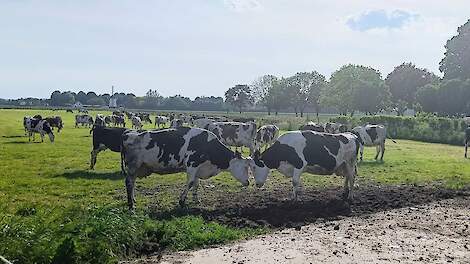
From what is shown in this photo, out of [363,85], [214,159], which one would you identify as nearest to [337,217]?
[214,159]

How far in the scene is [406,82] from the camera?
316 ft

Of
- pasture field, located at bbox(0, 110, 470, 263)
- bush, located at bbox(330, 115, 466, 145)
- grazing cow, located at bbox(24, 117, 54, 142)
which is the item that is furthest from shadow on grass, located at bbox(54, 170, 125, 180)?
bush, located at bbox(330, 115, 466, 145)

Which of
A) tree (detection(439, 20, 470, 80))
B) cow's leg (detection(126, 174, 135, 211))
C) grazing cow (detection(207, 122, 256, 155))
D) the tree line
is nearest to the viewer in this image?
cow's leg (detection(126, 174, 135, 211))

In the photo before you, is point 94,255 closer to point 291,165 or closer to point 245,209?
point 245,209

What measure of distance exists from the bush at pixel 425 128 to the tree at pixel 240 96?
63.5m

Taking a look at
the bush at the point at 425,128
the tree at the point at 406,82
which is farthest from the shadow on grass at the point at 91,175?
the tree at the point at 406,82

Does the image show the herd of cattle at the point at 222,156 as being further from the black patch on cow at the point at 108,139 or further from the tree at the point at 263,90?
the tree at the point at 263,90

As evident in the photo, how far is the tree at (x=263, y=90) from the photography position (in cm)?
11319

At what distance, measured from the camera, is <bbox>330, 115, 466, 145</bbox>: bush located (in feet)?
151

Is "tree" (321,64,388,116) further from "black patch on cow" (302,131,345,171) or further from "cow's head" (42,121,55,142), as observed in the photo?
"black patch on cow" (302,131,345,171)

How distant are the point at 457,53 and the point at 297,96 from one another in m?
34.5

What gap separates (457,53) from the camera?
78.9m

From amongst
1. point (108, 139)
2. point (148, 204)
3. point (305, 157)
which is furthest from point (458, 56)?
point (148, 204)

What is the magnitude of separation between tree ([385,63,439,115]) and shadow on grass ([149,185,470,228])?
269 ft
